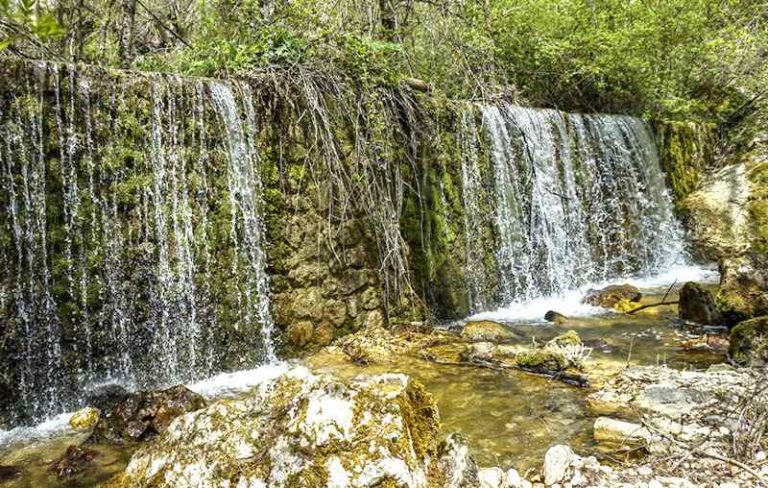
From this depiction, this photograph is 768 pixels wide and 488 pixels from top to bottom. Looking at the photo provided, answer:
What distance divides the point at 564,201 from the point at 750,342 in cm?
447

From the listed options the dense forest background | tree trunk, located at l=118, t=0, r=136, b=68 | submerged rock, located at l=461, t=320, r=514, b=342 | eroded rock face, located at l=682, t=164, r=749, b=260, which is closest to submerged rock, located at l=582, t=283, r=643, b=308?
eroded rock face, located at l=682, t=164, r=749, b=260

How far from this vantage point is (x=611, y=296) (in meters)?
7.29

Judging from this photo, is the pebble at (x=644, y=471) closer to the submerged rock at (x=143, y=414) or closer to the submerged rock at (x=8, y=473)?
the submerged rock at (x=143, y=414)

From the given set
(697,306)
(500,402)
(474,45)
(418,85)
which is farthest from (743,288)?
(474,45)

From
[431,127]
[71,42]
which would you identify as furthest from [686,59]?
[71,42]

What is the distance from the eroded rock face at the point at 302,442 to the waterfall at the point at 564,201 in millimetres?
5135

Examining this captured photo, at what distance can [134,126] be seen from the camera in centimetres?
468

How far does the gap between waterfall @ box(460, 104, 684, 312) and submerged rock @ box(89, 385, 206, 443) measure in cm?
393

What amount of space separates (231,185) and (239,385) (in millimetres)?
1771

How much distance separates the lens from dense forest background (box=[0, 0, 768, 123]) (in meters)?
6.00

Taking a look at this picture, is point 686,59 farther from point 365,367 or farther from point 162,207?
point 162,207

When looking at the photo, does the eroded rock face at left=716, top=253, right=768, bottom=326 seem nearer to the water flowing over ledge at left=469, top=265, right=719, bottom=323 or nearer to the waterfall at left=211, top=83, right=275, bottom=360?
the water flowing over ledge at left=469, top=265, right=719, bottom=323

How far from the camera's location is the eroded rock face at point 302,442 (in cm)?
176

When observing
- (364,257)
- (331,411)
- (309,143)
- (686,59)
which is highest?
(686,59)
